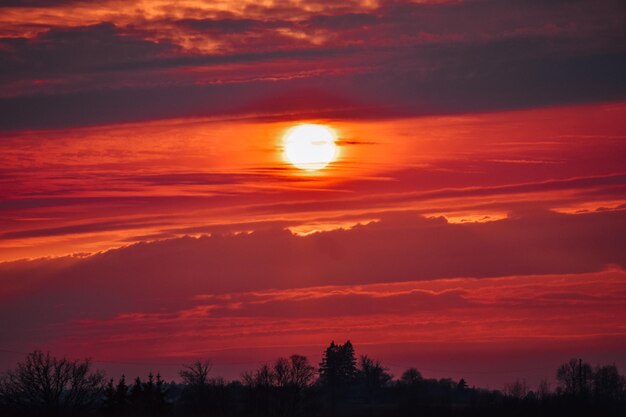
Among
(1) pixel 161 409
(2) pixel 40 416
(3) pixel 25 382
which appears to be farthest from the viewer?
(3) pixel 25 382

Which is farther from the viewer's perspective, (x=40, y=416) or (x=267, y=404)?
(x=267, y=404)

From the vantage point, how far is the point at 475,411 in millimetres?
109750

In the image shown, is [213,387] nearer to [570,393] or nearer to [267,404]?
[267,404]

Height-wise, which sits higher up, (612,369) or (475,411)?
(612,369)

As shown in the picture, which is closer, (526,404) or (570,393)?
(526,404)

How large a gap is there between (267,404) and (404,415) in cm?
2521

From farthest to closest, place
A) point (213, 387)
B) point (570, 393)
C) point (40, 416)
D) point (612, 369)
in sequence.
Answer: point (612, 369) → point (213, 387) → point (570, 393) → point (40, 416)

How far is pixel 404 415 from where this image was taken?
116000mm

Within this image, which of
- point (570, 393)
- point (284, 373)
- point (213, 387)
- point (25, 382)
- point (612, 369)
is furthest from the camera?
point (612, 369)

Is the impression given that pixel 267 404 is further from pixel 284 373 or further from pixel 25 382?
pixel 25 382

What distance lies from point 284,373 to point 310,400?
1077cm

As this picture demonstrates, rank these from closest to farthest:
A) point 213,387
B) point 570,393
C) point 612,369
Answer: point 570,393 < point 213,387 < point 612,369

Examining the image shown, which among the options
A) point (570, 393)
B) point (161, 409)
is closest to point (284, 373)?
point (570, 393)

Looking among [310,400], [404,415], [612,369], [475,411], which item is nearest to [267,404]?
[310,400]
